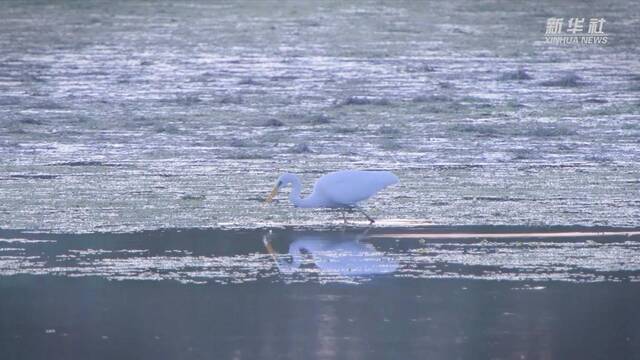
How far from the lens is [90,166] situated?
13953 millimetres

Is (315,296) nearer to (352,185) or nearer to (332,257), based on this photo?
(332,257)

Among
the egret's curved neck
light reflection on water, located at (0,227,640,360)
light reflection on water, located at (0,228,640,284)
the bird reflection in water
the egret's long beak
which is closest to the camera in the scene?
Result: light reflection on water, located at (0,227,640,360)

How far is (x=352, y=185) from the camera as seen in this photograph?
11.5 metres

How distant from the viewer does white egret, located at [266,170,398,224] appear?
1144cm

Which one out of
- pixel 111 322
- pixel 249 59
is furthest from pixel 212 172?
pixel 249 59

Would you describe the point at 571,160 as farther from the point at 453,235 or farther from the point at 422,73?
the point at 422,73

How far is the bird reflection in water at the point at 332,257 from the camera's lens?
32.7ft

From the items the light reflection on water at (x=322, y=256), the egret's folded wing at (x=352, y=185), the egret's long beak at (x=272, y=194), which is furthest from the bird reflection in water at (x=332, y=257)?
the egret's long beak at (x=272, y=194)

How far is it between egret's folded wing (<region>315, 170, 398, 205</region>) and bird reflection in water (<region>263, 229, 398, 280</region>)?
1.24 ft

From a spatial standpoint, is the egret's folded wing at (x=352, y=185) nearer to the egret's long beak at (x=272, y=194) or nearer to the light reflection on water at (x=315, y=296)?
the light reflection on water at (x=315, y=296)

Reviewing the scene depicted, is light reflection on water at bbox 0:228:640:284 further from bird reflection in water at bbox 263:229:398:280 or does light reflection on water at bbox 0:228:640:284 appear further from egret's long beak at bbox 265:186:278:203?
egret's long beak at bbox 265:186:278:203

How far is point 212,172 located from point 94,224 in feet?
8.02

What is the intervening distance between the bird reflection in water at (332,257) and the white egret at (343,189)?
385 mm

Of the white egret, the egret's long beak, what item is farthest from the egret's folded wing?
the egret's long beak
